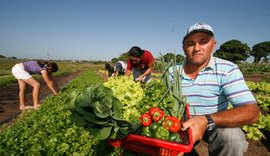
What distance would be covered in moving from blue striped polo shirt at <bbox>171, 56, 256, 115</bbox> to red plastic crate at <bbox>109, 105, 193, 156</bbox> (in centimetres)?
94

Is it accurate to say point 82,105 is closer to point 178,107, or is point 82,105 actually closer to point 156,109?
point 156,109

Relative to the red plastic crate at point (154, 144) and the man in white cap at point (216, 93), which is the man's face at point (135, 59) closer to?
the man in white cap at point (216, 93)

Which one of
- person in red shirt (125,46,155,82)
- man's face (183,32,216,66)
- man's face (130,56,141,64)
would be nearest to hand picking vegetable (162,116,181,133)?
man's face (183,32,216,66)

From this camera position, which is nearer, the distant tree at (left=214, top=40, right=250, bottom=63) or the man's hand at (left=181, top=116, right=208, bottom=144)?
the man's hand at (left=181, top=116, right=208, bottom=144)

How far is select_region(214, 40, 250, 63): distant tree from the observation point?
82.0m

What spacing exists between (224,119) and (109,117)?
3.73 feet

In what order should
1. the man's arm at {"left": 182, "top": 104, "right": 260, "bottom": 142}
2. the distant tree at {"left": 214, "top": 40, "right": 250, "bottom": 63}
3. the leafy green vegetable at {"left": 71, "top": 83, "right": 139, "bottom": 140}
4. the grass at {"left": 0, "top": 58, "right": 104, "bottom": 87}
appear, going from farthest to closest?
the distant tree at {"left": 214, "top": 40, "right": 250, "bottom": 63}
the grass at {"left": 0, "top": 58, "right": 104, "bottom": 87}
the man's arm at {"left": 182, "top": 104, "right": 260, "bottom": 142}
the leafy green vegetable at {"left": 71, "top": 83, "right": 139, "bottom": 140}

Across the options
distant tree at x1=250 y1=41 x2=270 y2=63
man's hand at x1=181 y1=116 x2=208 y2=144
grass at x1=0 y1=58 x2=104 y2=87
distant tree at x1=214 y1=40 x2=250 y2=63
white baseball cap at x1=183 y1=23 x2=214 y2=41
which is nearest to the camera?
man's hand at x1=181 y1=116 x2=208 y2=144

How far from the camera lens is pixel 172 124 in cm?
217

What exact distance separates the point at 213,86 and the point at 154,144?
141 centimetres

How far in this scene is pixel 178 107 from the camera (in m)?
2.52

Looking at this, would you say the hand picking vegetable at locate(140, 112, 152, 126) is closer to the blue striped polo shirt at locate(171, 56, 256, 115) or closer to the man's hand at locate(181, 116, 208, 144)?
the man's hand at locate(181, 116, 208, 144)

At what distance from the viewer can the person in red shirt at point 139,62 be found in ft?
21.5

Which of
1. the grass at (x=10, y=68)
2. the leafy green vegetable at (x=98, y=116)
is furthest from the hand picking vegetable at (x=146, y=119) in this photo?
the grass at (x=10, y=68)
